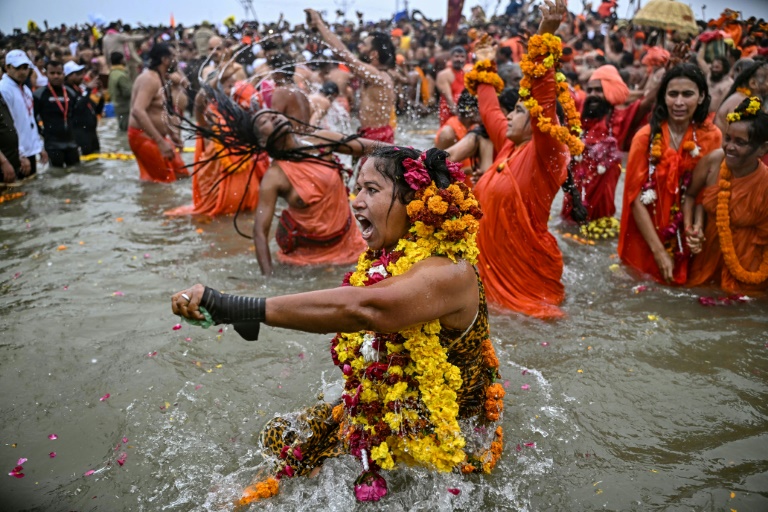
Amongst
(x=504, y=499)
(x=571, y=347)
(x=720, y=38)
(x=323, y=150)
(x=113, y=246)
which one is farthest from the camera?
(x=720, y=38)

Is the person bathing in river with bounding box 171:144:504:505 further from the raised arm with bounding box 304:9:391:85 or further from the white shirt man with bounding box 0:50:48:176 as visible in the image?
the white shirt man with bounding box 0:50:48:176

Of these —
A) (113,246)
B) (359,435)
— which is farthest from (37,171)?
(359,435)

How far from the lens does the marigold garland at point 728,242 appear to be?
4.60 meters

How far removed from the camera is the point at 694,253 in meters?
4.93

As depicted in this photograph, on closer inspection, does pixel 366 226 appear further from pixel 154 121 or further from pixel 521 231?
pixel 154 121

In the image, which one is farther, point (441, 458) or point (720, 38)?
point (720, 38)

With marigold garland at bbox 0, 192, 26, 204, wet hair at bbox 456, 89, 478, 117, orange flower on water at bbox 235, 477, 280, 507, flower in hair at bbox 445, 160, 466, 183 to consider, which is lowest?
marigold garland at bbox 0, 192, 26, 204

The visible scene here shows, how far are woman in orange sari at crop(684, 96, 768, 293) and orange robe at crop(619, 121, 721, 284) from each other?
106 mm

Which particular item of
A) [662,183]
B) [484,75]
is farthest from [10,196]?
[662,183]

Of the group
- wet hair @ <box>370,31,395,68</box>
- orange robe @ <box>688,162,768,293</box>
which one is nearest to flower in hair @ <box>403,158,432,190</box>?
orange robe @ <box>688,162,768,293</box>

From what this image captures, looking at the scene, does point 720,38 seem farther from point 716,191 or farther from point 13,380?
point 13,380

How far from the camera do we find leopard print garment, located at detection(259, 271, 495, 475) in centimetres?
259

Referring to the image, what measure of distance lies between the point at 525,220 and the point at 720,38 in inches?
253

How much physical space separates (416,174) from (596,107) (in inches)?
194
